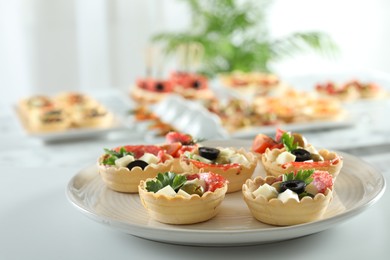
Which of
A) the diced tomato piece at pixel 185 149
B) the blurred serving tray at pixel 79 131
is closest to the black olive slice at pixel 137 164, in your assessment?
the diced tomato piece at pixel 185 149

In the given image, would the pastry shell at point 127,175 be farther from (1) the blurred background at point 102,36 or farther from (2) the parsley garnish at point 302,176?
(1) the blurred background at point 102,36

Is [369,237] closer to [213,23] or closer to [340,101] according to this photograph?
[340,101]

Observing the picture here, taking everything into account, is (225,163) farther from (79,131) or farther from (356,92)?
(356,92)

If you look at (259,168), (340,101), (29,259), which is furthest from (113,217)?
(340,101)

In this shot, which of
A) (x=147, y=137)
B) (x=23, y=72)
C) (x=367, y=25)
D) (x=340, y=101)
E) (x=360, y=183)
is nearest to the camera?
(x=360, y=183)

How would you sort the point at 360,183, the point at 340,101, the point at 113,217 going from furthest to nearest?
the point at 340,101
the point at 360,183
the point at 113,217
